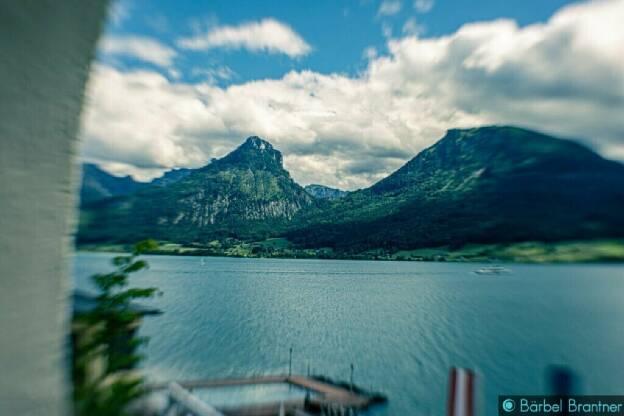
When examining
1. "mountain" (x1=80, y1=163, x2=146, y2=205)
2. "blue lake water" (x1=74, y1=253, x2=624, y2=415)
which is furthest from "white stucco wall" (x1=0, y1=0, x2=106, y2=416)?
"blue lake water" (x1=74, y1=253, x2=624, y2=415)

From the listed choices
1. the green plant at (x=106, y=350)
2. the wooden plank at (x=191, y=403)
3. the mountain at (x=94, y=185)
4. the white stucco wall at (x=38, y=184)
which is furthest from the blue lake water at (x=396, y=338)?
the wooden plank at (x=191, y=403)

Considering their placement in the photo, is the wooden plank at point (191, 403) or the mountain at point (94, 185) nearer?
the mountain at point (94, 185)

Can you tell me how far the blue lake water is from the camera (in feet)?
95.7

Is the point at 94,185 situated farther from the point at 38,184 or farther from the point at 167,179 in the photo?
the point at 167,179

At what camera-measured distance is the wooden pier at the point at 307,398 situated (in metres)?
19.6

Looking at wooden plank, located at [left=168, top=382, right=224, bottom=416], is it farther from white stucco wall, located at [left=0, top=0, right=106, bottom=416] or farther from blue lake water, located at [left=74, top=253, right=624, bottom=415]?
white stucco wall, located at [left=0, top=0, right=106, bottom=416]

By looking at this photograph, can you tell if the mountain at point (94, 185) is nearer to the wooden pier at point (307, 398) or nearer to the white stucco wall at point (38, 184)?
the white stucco wall at point (38, 184)

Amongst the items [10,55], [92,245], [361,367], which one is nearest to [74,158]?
[10,55]

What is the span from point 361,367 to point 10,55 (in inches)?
1288

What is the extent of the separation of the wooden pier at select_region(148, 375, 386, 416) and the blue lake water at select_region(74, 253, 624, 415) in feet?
4.91

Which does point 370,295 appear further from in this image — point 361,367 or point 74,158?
point 74,158

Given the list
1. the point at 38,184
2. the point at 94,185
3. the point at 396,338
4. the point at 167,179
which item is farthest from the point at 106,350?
the point at 167,179

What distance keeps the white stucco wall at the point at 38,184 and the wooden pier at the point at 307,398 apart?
18.4 meters

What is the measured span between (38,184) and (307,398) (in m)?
21.6
